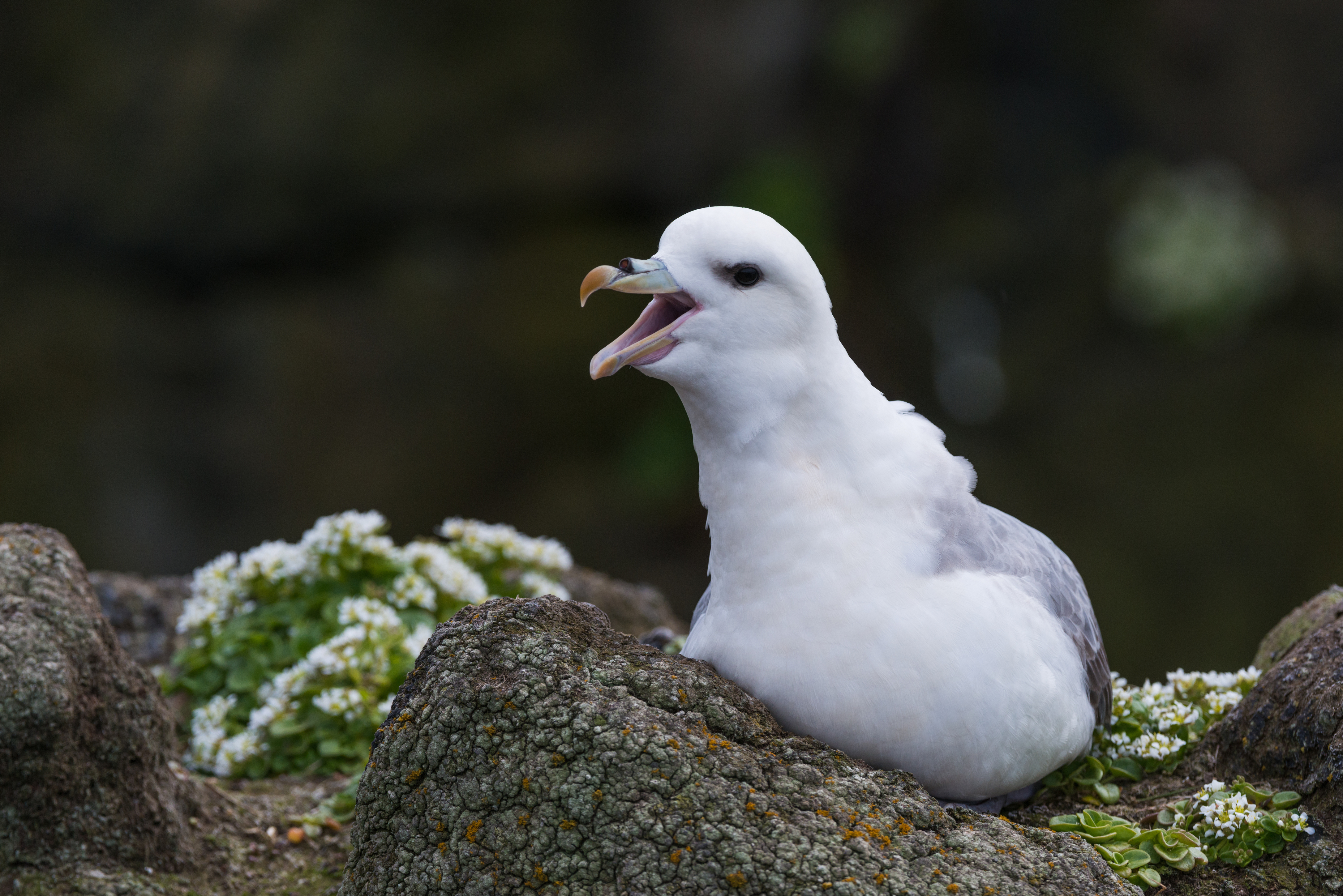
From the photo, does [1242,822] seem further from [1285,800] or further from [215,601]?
[215,601]

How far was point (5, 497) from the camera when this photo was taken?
32.1ft

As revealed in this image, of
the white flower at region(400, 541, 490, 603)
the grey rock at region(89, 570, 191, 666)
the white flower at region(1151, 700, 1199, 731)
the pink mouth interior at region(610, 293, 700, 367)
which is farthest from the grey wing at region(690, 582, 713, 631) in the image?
the grey rock at region(89, 570, 191, 666)

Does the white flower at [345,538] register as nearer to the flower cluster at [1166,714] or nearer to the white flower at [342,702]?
the white flower at [342,702]

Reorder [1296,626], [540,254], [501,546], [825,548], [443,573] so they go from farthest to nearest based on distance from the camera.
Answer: [540,254]
[501,546]
[443,573]
[1296,626]
[825,548]

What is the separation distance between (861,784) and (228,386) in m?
8.43

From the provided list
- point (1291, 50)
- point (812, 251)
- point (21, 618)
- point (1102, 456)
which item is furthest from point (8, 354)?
point (1291, 50)

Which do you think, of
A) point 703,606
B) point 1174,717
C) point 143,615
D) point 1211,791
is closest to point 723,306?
point 703,606

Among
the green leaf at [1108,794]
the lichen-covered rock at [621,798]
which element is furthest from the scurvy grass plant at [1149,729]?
the lichen-covered rock at [621,798]

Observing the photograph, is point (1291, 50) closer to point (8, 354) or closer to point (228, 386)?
point (228, 386)

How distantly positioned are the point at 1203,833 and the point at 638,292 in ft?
6.27

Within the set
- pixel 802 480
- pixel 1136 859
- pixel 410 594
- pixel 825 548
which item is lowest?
pixel 1136 859

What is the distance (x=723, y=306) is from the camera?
9.71 ft

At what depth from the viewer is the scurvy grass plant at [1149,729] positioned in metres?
3.52

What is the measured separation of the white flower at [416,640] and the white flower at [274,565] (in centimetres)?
53
